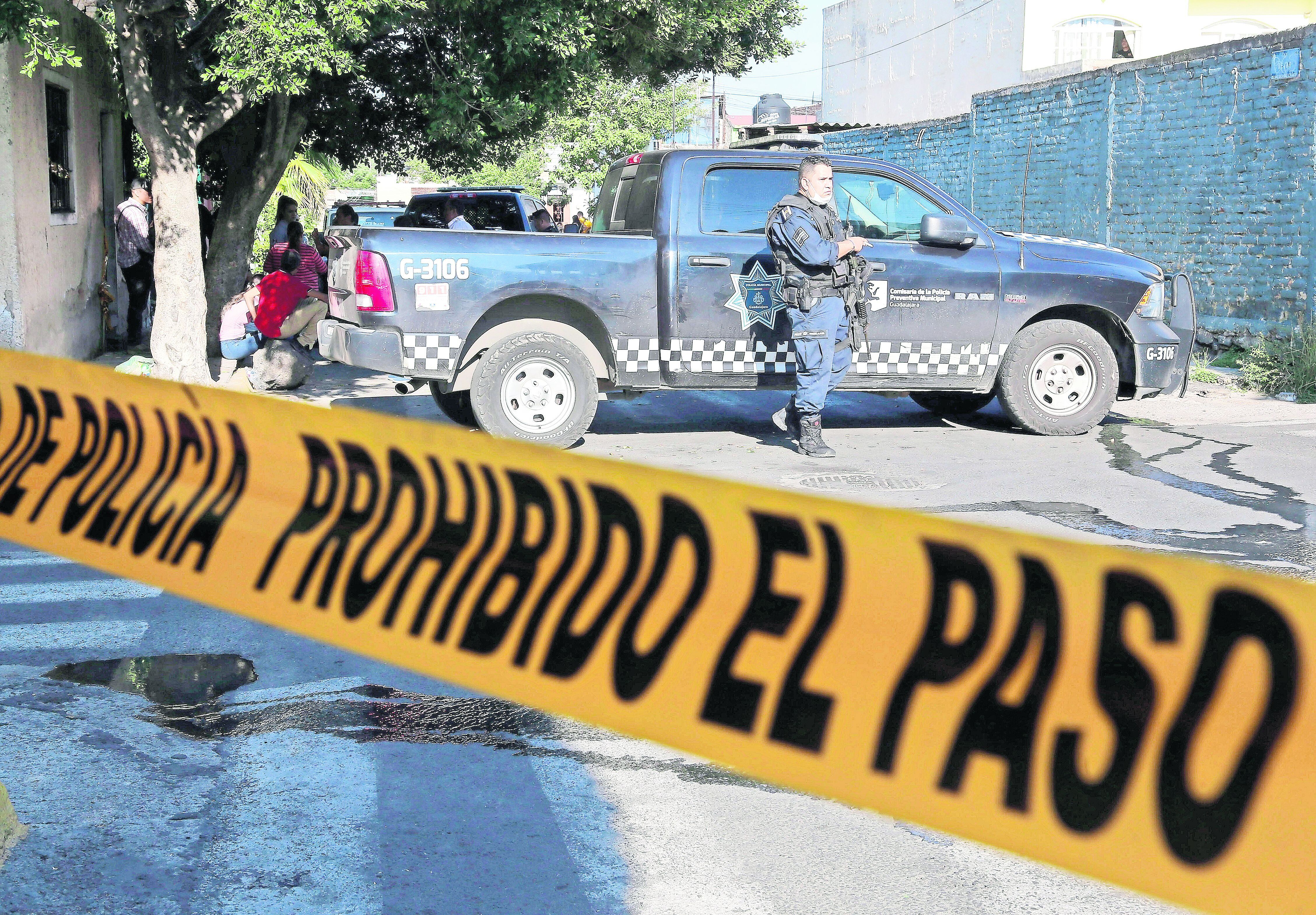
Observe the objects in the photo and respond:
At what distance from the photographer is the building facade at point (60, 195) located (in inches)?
439

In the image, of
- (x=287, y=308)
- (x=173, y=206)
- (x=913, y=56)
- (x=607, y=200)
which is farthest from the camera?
(x=913, y=56)

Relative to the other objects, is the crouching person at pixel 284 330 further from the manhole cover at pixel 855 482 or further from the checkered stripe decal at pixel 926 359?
the manhole cover at pixel 855 482

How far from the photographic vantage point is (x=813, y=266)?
8.07 metres

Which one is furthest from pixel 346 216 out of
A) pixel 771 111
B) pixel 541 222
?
pixel 771 111

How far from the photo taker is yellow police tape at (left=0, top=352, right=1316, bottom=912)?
122 centimetres

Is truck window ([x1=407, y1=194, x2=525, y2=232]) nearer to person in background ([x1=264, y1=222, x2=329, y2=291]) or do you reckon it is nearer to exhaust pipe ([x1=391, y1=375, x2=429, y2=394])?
person in background ([x1=264, y1=222, x2=329, y2=291])

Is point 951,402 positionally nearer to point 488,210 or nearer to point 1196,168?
point 1196,168

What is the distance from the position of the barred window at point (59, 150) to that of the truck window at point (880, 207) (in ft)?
27.0

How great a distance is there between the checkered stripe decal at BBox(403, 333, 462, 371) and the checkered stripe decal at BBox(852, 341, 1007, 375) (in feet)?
8.72

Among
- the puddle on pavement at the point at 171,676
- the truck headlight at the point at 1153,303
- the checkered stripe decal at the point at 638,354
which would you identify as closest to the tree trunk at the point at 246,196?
the checkered stripe decal at the point at 638,354

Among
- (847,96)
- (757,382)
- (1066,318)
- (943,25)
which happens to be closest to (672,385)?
(757,382)

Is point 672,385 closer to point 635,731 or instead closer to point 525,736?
point 525,736

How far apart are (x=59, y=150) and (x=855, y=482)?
992 centimetres

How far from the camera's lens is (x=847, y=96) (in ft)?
144
